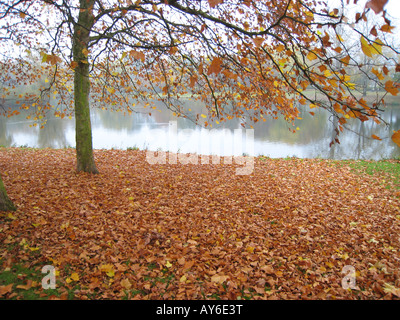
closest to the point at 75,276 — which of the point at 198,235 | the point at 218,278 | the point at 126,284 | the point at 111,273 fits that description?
the point at 111,273

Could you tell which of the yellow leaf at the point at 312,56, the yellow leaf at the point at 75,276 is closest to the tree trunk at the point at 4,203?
the yellow leaf at the point at 75,276

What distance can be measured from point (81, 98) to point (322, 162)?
7698 mm

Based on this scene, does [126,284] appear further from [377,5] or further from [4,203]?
[377,5]

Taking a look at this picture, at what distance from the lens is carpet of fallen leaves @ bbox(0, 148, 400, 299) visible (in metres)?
2.64

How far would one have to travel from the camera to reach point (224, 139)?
15273 mm

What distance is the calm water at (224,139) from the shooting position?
12836 millimetres

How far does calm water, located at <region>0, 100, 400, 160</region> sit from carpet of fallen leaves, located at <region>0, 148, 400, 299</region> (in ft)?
18.9

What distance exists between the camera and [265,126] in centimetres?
2036

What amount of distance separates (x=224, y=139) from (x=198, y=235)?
1199 centimetres

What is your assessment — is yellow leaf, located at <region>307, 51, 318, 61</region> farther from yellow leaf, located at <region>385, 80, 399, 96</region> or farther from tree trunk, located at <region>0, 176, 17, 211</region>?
tree trunk, located at <region>0, 176, 17, 211</region>

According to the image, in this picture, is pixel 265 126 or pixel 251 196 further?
pixel 265 126

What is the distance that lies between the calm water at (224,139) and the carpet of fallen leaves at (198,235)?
5766mm

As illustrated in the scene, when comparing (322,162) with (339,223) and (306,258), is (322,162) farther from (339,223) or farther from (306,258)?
(306,258)

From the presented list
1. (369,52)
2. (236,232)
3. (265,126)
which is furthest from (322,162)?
(265,126)
